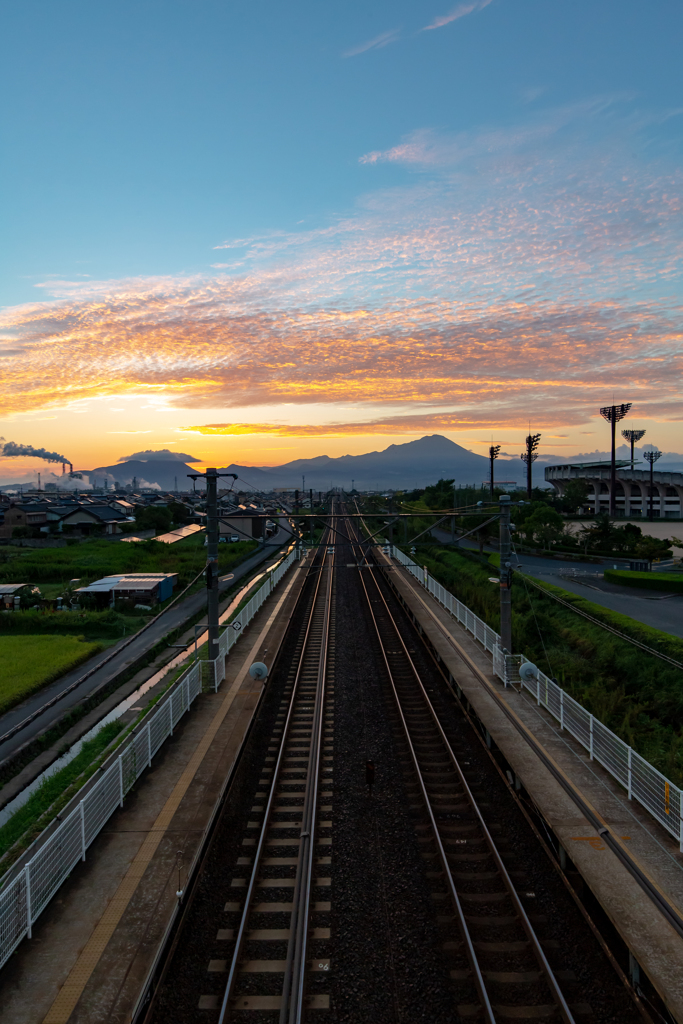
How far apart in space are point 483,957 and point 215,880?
13.2ft

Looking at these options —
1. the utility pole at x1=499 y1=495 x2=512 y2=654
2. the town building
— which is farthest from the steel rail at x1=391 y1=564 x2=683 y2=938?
the town building

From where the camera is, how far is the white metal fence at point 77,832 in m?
7.06

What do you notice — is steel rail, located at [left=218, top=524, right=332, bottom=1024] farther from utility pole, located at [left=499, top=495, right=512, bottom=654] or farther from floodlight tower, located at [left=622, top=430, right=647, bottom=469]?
floodlight tower, located at [left=622, top=430, right=647, bottom=469]

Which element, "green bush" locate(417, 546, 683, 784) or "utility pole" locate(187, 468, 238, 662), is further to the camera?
"utility pole" locate(187, 468, 238, 662)

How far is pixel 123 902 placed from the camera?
7867 mm

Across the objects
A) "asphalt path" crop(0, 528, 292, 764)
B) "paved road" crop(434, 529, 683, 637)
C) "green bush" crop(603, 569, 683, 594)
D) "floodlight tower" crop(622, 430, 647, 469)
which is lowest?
"asphalt path" crop(0, 528, 292, 764)

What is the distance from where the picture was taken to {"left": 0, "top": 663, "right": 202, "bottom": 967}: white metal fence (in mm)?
7031

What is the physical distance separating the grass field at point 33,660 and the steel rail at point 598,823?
15015 millimetres

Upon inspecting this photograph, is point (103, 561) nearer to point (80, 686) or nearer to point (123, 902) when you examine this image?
point (80, 686)

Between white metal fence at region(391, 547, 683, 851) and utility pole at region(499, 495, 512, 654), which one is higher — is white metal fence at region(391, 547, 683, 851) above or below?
below

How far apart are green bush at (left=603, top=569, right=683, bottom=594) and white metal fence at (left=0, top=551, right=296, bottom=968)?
25.1 metres

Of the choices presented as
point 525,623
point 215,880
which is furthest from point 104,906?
point 525,623

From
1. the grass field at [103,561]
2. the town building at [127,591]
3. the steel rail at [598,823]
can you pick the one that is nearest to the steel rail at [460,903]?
the steel rail at [598,823]

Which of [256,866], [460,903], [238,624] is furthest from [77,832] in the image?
[238,624]
